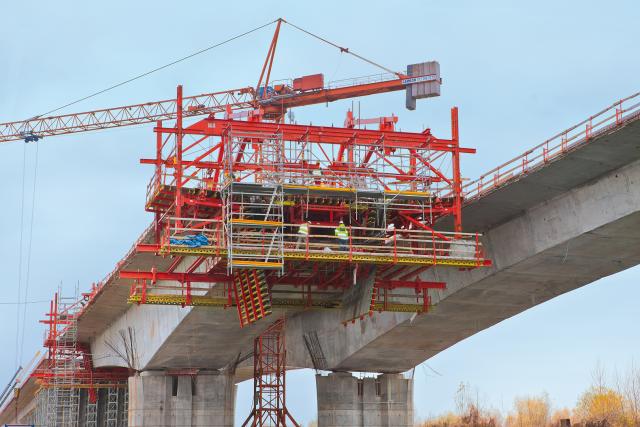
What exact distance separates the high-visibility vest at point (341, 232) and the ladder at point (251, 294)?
329cm

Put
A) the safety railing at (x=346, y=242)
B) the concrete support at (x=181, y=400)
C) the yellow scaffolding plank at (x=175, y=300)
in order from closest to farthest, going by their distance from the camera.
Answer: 1. the safety railing at (x=346, y=242)
2. the yellow scaffolding plank at (x=175, y=300)
3. the concrete support at (x=181, y=400)

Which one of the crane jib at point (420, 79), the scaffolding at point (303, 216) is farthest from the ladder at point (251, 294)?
the crane jib at point (420, 79)

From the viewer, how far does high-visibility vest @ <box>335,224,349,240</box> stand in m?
35.1

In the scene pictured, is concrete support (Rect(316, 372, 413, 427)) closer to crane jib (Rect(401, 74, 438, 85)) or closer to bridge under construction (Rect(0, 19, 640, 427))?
bridge under construction (Rect(0, 19, 640, 427))

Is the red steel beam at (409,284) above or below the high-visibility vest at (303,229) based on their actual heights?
below

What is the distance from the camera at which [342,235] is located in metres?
35.2

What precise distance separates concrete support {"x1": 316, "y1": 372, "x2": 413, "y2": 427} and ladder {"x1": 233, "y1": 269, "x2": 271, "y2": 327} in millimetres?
14697

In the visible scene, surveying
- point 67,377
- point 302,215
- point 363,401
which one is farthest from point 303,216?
point 67,377

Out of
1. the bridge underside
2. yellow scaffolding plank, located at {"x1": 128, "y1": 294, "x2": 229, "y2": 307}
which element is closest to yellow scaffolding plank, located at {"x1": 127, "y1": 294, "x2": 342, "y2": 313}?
yellow scaffolding plank, located at {"x1": 128, "y1": 294, "x2": 229, "y2": 307}

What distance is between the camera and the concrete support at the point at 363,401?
50906 millimetres

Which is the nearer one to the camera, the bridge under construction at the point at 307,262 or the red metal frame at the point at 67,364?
the bridge under construction at the point at 307,262

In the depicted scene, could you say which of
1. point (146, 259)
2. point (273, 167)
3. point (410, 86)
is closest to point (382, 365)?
point (146, 259)

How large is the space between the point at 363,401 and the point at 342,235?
18.5m

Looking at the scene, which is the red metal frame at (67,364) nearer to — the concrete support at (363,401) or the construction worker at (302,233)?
the concrete support at (363,401)
